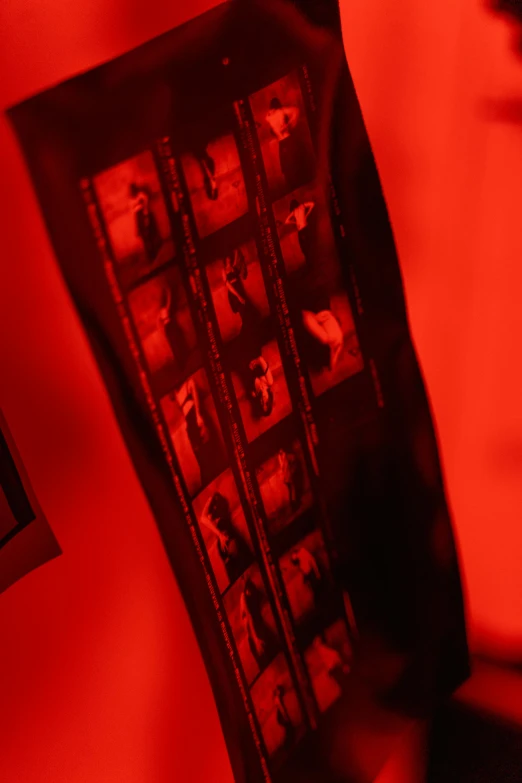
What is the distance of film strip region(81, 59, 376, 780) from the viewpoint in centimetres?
32

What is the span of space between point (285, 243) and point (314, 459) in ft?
0.44

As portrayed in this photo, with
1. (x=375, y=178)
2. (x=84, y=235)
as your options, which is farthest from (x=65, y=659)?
(x=375, y=178)

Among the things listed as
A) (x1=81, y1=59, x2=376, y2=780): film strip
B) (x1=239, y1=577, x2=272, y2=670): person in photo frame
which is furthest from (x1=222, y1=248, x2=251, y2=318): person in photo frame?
(x1=239, y1=577, x2=272, y2=670): person in photo frame

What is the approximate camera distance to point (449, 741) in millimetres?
594

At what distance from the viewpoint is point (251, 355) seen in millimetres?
383

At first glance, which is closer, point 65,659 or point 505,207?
point 65,659

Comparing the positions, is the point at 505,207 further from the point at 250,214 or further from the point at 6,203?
the point at 6,203

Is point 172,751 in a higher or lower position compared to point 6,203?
lower

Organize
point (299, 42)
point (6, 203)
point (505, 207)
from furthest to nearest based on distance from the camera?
1. point (505, 207)
2. point (299, 42)
3. point (6, 203)

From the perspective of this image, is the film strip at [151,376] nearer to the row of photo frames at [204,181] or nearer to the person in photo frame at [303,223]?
the row of photo frames at [204,181]

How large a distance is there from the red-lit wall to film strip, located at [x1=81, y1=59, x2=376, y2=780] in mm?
31

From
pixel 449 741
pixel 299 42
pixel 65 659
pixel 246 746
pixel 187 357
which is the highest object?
pixel 299 42

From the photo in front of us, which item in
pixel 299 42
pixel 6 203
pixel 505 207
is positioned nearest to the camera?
pixel 6 203

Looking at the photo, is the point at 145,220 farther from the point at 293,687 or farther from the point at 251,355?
the point at 293,687
